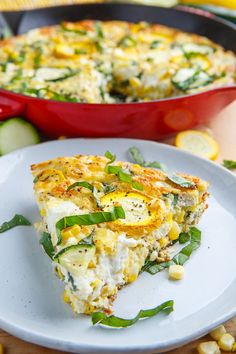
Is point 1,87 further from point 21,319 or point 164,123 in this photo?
point 21,319

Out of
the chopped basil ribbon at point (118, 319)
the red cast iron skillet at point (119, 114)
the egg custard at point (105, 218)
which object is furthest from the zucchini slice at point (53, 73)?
the chopped basil ribbon at point (118, 319)

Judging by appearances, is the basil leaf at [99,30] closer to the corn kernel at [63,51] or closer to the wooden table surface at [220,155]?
the corn kernel at [63,51]

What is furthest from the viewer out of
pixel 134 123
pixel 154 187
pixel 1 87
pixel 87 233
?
pixel 1 87

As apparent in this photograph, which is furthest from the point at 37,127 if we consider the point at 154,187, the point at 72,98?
the point at 154,187

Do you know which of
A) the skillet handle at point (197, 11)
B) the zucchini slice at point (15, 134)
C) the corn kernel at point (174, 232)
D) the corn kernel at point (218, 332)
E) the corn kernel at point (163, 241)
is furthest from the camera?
the skillet handle at point (197, 11)

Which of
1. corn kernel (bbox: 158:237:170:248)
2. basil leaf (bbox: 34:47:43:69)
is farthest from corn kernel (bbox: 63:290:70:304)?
basil leaf (bbox: 34:47:43:69)
